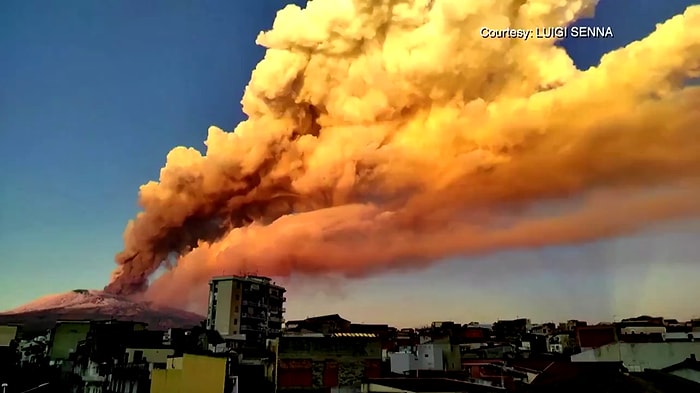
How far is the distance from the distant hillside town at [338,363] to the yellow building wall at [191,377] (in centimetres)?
2

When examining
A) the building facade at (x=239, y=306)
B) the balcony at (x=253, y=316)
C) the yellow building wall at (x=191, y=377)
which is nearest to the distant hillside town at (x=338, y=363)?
the yellow building wall at (x=191, y=377)

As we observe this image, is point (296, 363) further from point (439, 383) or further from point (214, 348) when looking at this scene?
point (214, 348)

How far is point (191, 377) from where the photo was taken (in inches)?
570

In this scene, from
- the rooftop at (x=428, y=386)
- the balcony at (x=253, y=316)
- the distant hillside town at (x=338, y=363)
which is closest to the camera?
the rooftop at (x=428, y=386)

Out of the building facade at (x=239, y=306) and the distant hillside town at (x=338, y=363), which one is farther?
the building facade at (x=239, y=306)

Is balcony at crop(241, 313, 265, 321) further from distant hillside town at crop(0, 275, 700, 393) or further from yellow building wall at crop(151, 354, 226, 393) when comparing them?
yellow building wall at crop(151, 354, 226, 393)

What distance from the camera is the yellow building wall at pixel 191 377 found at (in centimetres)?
1430

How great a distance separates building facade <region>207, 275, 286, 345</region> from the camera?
36.3 meters

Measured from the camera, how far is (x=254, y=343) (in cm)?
2644

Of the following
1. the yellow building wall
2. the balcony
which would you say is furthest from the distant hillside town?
the balcony

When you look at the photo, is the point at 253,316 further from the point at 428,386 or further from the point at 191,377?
the point at 428,386

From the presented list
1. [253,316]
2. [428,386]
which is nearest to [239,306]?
[253,316]

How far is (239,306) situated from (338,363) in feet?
74.4

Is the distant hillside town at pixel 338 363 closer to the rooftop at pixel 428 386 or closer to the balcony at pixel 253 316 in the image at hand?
the rooftop at pixel 428 386
